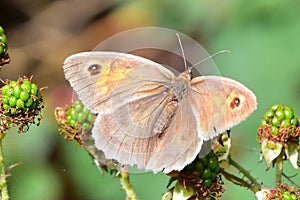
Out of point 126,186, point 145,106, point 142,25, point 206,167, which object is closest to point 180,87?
point 145,106

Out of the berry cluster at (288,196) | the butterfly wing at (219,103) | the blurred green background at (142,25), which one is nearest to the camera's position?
the butterfly wing at (219,103)

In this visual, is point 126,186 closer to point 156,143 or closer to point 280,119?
point 156,143

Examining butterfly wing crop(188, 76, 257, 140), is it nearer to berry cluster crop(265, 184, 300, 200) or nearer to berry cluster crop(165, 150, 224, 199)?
berry cluster crop(165, 150, 224, 199)

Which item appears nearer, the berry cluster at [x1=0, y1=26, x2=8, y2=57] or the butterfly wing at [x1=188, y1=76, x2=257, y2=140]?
the butterfly wing at [x1=188, y1=76, x2=257, y2=140]

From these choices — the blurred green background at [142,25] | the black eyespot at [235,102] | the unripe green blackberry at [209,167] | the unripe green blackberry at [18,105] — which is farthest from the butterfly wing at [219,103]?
the blurred green background at [142,25]

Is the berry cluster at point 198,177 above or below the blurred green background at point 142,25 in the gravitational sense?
below

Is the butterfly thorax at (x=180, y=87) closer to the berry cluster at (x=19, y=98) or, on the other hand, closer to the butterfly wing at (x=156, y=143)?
the butterfly wing at (x=156, y=143)

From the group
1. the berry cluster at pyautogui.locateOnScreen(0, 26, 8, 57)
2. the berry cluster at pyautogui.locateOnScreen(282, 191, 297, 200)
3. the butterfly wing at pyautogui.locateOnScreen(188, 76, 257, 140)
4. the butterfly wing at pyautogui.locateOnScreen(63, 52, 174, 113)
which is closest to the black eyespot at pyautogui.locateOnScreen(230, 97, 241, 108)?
the butterfly wing at pyautogui.locateOnScreen(188, 76, 257, 140)
